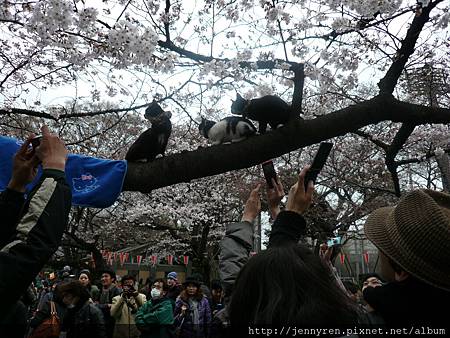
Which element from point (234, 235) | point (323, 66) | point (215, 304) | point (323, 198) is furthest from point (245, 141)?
point (323, 198)

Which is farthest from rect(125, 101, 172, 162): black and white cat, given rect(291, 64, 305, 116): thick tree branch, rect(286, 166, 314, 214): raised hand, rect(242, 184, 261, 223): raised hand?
rect(286, 166, 314, 214): raised hand

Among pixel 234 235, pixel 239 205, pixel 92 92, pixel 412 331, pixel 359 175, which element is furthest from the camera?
pixel 239 205

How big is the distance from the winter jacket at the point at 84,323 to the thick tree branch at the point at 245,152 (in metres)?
2.30

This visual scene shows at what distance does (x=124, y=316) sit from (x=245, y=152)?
335cm

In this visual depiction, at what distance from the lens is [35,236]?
0.99 m

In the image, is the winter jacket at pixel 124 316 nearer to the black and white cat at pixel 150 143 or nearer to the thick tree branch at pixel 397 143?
the black and white cat at pixel 150 143

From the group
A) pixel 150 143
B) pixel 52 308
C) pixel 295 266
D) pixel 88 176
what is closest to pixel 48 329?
pixel 52 308

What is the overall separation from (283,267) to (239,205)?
1559cm

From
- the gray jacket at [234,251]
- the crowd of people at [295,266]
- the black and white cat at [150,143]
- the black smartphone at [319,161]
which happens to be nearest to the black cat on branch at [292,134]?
the black and white cat at [150,143]

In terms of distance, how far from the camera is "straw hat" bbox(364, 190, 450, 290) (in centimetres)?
106

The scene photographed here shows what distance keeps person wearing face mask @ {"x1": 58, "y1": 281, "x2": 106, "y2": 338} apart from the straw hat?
13.4ft

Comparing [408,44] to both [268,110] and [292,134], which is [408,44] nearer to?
[268,110]

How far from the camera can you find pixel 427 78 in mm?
6039

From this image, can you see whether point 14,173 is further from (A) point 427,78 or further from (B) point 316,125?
(A) point 427,78
